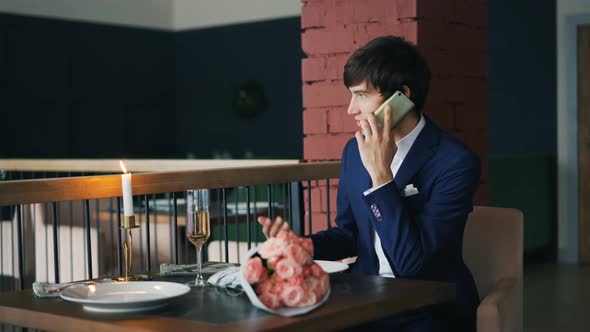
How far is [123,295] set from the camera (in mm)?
1941

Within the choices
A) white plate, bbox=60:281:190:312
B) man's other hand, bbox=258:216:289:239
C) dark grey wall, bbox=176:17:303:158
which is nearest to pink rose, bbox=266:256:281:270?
white plate, bbox=60:281:190:312

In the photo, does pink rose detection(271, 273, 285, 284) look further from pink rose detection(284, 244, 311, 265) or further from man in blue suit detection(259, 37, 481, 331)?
man in blue suit detection(259, 37, 481, 331)

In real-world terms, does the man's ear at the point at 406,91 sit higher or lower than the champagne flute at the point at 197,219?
higher

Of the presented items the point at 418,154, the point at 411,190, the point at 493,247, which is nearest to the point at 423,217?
the point at 411,190

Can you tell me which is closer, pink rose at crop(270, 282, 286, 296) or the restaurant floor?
pink rose at crop(270, 282, 286, 296)

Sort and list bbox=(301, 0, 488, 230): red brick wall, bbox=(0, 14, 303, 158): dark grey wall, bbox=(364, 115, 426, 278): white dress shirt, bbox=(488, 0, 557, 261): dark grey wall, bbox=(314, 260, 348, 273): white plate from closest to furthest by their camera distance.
→ bbox=(314, 260, 348, 273): white plate, bbox=(364, 115, 426, 278): white dress shirt, bbox=(301, 0, 488, 230): red brick wall, bbox=(488, 0, 557, 261): dark grey wall, bbox=(0, 14, 303, 158): dark grey wall

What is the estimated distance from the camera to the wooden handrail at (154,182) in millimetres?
2404

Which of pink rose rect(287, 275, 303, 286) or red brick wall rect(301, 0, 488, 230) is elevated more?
red brick wall rect(301, 0, 488, 230)

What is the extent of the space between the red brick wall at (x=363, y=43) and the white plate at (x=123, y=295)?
74.8 inches

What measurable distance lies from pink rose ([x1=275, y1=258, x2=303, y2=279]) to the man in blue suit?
1.90 ft

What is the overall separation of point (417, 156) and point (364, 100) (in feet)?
0.72

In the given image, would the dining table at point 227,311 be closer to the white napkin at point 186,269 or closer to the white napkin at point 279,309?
the white napkin at point 279,309

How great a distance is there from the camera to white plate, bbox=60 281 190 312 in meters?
1.82

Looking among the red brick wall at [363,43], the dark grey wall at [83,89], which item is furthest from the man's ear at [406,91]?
the dark grey wall at [83,89]
